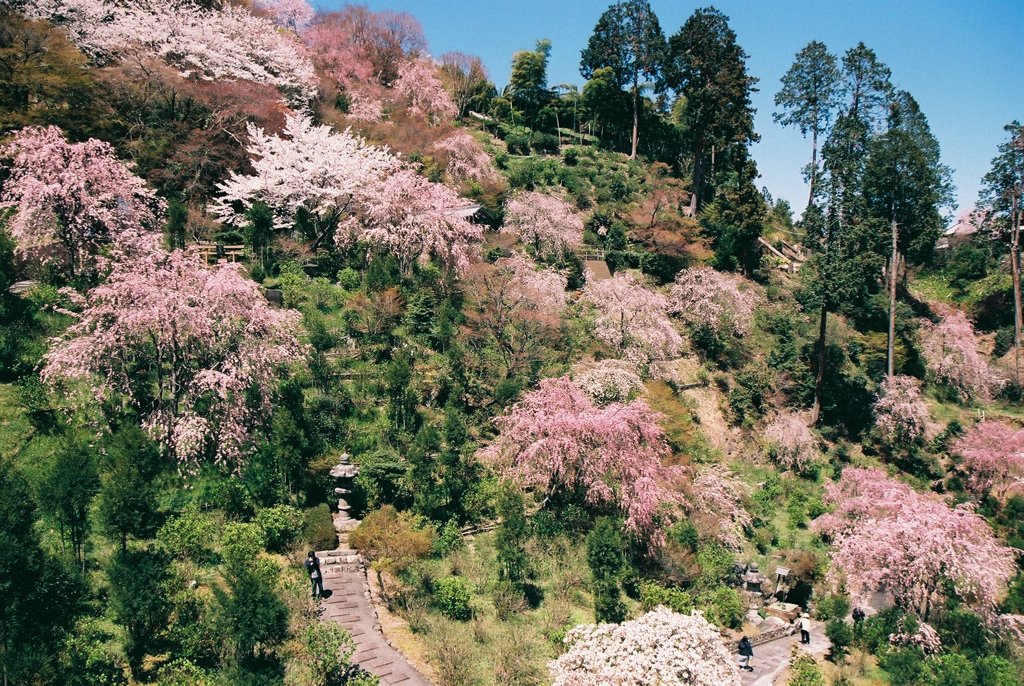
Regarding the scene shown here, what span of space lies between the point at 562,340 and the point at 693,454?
7.86m

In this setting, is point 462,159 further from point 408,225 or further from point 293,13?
point 293,13

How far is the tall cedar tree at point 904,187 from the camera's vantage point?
1574 inches

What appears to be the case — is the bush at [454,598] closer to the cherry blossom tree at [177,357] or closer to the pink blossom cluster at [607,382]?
the cherry blossom tree at [177,357]

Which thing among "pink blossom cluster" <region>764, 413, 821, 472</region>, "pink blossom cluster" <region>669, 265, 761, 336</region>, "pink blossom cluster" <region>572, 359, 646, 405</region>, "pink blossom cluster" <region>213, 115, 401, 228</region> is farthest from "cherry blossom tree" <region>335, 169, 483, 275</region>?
"pink blossom cluster" <region>764, 413, 821, 472</region>

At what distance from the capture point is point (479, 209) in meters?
39.4

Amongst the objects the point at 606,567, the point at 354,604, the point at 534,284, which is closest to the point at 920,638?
the point at 606,567

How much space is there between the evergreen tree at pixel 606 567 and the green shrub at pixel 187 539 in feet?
36.1

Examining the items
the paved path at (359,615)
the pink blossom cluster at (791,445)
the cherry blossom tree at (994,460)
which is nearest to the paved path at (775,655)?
the paved path at (359,615)

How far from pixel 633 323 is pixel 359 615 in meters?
21.0

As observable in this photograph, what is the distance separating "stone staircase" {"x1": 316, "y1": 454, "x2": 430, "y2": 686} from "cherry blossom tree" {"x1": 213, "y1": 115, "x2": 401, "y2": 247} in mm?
16710

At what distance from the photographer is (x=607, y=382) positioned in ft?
90.5

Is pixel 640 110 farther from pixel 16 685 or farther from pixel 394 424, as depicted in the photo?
pixel 16 685

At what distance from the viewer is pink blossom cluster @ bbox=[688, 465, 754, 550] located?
2516 centimetres

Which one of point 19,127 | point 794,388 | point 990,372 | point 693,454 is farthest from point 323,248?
point 990,372
